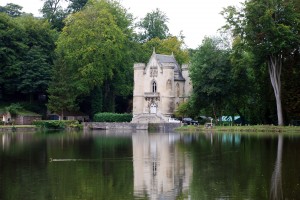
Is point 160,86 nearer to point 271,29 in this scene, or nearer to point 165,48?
point 165,48

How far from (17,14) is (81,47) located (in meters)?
29.6

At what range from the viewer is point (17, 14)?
88250 millimetres

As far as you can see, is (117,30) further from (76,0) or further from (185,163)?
(185,163)

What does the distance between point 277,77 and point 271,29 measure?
5461 millimetres

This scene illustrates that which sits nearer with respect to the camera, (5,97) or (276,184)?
(276,184)

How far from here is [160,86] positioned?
65875 millimetres

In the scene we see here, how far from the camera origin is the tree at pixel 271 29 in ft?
148

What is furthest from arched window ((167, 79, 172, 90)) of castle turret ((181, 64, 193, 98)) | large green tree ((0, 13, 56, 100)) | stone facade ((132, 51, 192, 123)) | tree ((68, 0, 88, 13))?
tree ((68, 0, 88, 13))

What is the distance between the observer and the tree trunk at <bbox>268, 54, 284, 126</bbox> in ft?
156

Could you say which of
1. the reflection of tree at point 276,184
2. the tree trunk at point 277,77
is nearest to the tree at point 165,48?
the tree trunk at point 277,77

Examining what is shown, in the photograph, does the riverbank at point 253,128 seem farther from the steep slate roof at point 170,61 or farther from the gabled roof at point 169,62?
the steep slate roof at point 170,61

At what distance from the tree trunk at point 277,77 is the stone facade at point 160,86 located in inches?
693

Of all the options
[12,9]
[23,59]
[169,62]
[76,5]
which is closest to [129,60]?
[169,62]

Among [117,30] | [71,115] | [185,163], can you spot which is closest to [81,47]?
[117,30]
